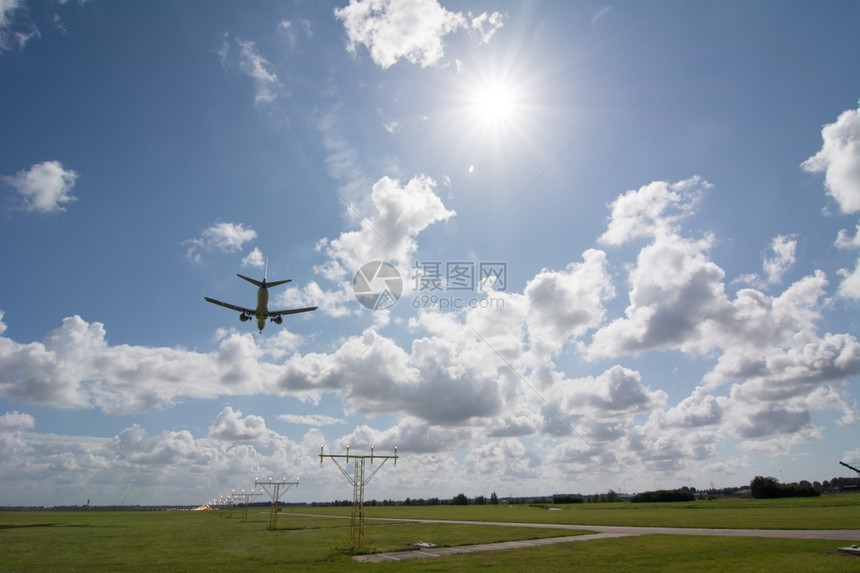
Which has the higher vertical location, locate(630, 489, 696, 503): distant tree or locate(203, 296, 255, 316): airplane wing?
locate(203, 296, 255, 316): airplane wing

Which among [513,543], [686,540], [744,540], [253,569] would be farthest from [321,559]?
[744,540]

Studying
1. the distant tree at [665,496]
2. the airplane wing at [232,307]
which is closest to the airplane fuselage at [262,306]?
the airplane wing at [232,307]

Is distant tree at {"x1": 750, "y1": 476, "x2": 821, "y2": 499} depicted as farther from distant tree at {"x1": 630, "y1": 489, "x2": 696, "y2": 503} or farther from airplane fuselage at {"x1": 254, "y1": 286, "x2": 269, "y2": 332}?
airplane fuselage at {"x1": 254, "y1": 286, "x2": 269, "y2": 332}

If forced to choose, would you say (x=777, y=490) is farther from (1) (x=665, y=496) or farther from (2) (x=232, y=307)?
(2) (x=232, y=307)

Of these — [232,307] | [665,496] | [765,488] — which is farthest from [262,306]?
[765,488]

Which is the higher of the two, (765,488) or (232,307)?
(232,307)

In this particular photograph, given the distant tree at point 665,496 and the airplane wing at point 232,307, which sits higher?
the airplane wing at point 232,307

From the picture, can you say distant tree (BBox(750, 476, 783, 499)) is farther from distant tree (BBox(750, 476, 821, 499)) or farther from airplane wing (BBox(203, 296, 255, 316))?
airplane wing (BBox(203, 296, 255, 316))

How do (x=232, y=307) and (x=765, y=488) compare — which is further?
(x=765, y=488)

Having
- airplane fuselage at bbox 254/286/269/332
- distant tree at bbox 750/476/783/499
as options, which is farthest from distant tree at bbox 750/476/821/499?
airplane fuselage at bbox 254/286/269/332

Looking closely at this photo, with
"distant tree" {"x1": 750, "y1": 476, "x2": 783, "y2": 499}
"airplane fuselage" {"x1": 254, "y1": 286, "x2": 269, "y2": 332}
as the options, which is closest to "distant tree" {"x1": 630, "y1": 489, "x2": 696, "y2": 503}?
"distant tree" {"x1": 750, "y1": 476, "x2": 783, "y2": 499}

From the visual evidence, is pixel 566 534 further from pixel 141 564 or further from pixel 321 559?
pixel 141 564

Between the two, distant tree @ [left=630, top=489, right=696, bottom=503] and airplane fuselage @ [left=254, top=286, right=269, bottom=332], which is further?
distant tree @ [left=630, top=489, right=696, bottom=503]

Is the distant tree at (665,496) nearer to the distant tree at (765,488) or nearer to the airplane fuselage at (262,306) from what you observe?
the distant tree at (765,488)
